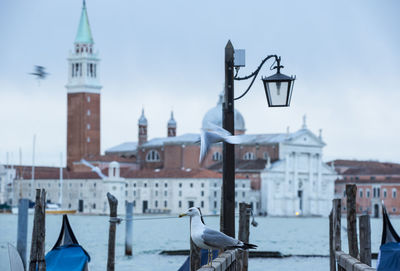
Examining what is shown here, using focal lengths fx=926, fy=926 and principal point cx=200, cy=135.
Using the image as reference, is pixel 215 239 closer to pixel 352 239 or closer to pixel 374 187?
pixel 352 239

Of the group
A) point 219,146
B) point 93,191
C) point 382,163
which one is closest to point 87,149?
point 93,191

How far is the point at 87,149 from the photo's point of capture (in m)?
69.2

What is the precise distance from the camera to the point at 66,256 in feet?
31.2

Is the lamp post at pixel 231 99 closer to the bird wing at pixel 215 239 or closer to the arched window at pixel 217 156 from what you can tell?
the bird wing at pixel 215 239

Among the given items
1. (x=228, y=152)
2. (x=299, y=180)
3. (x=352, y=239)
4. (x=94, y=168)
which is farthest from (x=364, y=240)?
(x=299, y=180)

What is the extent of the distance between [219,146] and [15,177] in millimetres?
17275

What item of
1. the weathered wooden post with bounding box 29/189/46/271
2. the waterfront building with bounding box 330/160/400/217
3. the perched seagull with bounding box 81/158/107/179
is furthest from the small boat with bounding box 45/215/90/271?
the waterfront building with bounding box 330/160/400/217

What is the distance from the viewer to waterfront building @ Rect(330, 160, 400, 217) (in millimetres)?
68312

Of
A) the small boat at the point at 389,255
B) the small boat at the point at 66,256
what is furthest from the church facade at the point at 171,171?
the small boat at the point at 389,255

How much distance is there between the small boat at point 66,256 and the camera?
31.2 feet

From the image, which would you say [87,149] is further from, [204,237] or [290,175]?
[204,237]

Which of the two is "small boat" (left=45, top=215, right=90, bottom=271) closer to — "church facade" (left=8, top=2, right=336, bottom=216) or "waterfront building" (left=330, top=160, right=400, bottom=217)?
"church facade" (left=8, top=2, right=336, bottom=216)

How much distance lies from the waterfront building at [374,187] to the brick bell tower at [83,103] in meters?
19.1

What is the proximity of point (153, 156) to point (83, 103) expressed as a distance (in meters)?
6.77
